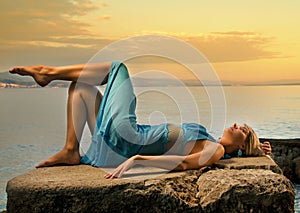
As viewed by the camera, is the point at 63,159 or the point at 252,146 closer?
the point at 63,159

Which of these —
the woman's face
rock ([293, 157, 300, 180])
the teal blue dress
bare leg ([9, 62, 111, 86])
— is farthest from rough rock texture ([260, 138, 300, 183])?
bare leg ([9, 62, 111, 86])

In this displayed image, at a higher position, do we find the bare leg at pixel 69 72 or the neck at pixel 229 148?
the bare leg at pixel 69 72

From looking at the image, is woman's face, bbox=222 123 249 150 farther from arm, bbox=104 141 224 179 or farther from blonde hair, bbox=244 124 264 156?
arm, bbox=104 141 224 179

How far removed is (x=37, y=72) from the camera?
10.6ft

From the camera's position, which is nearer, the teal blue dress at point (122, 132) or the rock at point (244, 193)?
the rock at point (244, 193)

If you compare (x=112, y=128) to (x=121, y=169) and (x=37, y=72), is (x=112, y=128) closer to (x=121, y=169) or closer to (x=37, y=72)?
(x=121, y=169)

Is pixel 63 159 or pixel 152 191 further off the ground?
pixel 63 159

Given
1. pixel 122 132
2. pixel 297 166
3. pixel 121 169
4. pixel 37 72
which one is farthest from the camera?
pixel 297 166

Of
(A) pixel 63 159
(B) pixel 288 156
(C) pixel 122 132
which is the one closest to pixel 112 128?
(C) pixel 122 132

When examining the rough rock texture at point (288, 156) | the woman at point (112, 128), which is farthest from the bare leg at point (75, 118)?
the rough rock texture at point (288, 156)

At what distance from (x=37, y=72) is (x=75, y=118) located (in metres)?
0.42

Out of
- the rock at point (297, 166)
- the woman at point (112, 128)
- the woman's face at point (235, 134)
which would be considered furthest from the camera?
the rock at point (297, 166)

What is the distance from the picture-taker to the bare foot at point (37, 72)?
10.5 ft

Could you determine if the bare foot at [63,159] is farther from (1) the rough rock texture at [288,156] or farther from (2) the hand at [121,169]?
(1) the rough rock texture at [288,156]
